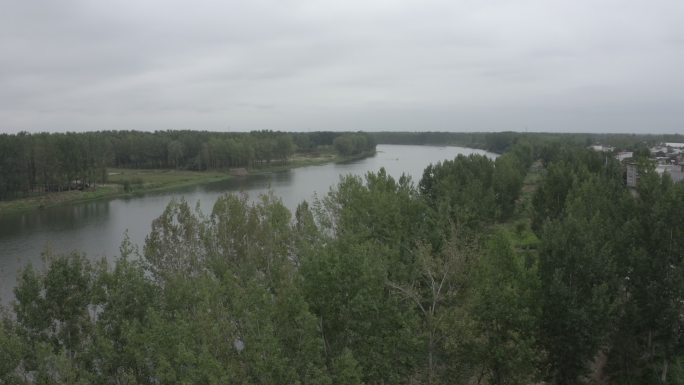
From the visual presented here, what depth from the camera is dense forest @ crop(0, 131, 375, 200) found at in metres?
59.8

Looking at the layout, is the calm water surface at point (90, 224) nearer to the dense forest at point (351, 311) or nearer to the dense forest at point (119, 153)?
the dense forest at point (119, 153)

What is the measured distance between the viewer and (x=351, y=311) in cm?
1131

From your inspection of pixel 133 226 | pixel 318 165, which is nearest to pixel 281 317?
pixel 133 226

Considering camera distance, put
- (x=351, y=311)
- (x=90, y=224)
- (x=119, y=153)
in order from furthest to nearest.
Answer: (x=119, y=153)
(x=90, y=224)
(x=351, y=311)

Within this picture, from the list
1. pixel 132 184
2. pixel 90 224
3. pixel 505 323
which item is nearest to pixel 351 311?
pixel 505 323

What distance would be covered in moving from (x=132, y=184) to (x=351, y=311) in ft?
212

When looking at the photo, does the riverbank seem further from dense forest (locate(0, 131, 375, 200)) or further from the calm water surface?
the calm water surface

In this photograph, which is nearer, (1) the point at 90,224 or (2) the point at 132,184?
(1) the point at 90,224

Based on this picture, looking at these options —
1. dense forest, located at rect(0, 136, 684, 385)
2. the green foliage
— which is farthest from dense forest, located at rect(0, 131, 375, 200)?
the green foliage

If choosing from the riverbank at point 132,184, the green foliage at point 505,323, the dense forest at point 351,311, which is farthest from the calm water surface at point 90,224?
the green foliage at point 505,323

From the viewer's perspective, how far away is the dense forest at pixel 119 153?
59.8 metres

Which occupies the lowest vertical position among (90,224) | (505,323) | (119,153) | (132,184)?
(90,224)

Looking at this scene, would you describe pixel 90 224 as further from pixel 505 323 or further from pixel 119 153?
pixel 119 153

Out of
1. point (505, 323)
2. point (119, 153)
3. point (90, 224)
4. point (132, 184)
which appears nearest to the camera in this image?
point (505, 323)
